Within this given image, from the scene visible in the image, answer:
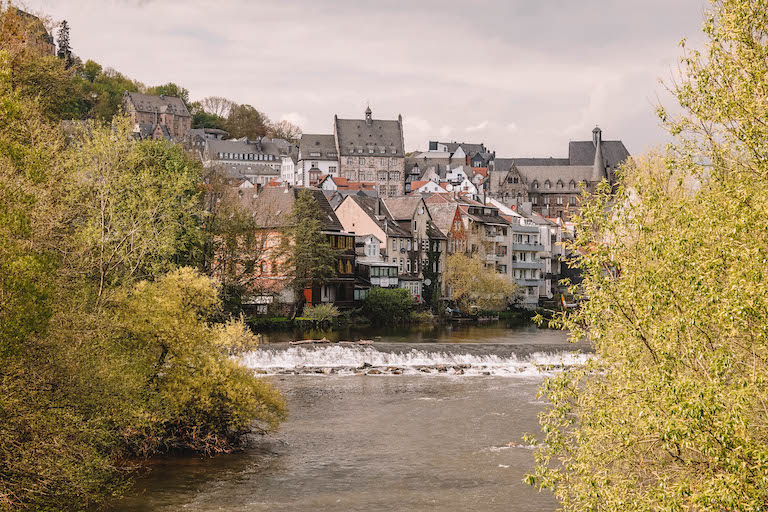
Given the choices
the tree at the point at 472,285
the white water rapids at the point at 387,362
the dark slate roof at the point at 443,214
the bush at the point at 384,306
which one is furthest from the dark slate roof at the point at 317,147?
the white water rapids at the point at 387,362

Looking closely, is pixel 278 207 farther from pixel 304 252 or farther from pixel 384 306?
pixel 384 306

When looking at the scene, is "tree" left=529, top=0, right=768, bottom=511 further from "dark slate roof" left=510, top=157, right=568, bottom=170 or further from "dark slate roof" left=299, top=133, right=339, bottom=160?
"dark slate roof" left=510, top=157, right=568, bottom=170

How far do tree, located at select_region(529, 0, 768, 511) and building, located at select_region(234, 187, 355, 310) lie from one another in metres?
49.2

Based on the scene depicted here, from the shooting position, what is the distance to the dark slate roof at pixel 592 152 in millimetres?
162750

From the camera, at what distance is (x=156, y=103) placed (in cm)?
18550

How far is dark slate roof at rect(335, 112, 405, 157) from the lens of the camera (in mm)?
158750

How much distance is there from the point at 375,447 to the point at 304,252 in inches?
1598

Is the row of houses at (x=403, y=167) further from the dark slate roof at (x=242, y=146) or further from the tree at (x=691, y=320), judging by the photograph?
the tree at (x=691, y=320)

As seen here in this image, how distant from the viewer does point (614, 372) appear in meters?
12.4

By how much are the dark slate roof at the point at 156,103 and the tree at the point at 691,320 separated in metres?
176

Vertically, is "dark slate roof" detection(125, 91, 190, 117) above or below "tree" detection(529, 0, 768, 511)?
above

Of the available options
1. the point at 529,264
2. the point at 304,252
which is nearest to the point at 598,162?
the point at 529,264

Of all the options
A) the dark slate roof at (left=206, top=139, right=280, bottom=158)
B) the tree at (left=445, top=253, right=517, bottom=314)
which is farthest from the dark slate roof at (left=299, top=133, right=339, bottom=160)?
the tree at (left=445, top=253, right=517, bottom=314)

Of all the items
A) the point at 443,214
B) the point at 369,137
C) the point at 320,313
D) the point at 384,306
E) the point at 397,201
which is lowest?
the point at 320,313
